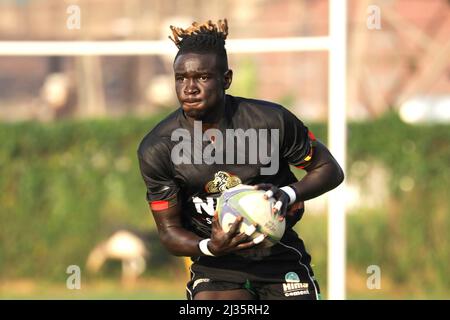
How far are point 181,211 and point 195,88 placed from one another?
84 centimetres

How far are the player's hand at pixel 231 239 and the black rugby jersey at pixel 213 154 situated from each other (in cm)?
42

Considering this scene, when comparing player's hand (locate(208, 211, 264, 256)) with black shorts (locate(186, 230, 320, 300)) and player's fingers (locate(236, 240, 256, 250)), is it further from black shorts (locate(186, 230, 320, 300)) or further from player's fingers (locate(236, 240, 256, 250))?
black shorts (locate(186, 230, 320, 300))

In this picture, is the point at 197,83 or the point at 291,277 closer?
the point at 197,83

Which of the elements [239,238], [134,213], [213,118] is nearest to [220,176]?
[213,118]

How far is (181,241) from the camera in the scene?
5.89 meters

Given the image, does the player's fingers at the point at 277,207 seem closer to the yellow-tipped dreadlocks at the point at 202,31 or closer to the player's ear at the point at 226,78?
the player's ear at the point at 226,78

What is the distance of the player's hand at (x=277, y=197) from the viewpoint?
18.4ft

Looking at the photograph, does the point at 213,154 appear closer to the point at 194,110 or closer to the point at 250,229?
the point at 194,110

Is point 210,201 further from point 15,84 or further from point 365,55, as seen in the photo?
point 15,84

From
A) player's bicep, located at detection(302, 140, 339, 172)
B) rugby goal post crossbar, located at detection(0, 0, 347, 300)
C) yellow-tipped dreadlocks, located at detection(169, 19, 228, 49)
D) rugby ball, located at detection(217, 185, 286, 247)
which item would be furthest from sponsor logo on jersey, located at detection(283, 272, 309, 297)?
rugby goal post crossbar, located at detection(0, 0, 347, 300)

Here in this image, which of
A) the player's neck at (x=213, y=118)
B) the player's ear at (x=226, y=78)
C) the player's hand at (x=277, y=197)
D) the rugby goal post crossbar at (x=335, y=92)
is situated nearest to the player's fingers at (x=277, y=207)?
the player's hand at (x=277, y=197)

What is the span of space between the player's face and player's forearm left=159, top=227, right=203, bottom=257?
28.6 inches

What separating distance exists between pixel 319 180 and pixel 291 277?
628 mm

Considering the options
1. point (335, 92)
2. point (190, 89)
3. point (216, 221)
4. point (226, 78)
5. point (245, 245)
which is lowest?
point (245, 245)
